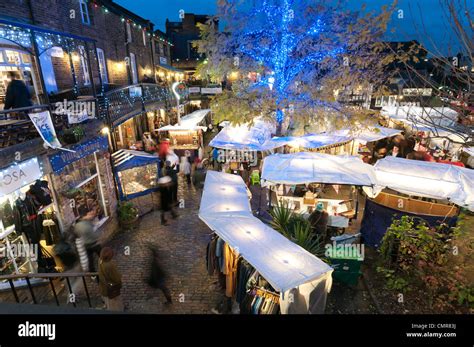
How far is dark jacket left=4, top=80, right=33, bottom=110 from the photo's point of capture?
22.1ft

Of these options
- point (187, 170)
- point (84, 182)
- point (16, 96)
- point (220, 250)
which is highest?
point (16, 96)

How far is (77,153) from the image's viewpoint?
8.43 m

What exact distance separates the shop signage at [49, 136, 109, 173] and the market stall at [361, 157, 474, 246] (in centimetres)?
935

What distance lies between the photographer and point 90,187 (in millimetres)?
9883

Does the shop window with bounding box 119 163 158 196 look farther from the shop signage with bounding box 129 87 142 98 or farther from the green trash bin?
the green trash bin

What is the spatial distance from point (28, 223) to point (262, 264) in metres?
6.44

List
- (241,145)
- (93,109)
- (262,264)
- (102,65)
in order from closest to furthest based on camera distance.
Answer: (262,264) < (93,109) < (241,145) < (102,65)

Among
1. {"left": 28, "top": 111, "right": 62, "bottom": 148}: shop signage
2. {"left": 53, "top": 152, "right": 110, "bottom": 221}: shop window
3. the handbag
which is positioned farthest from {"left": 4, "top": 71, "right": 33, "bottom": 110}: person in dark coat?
the handbag

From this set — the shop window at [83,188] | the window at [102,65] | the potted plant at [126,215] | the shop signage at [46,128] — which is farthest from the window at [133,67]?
the shop signage at [46,128]

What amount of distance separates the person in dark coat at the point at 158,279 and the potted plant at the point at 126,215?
8.80ft

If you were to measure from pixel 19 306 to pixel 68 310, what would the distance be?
1.77 ft

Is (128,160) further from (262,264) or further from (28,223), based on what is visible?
(262,264)

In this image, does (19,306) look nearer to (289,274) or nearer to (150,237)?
(289,274)

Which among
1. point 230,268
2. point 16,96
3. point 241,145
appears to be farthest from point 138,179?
point 230,268
